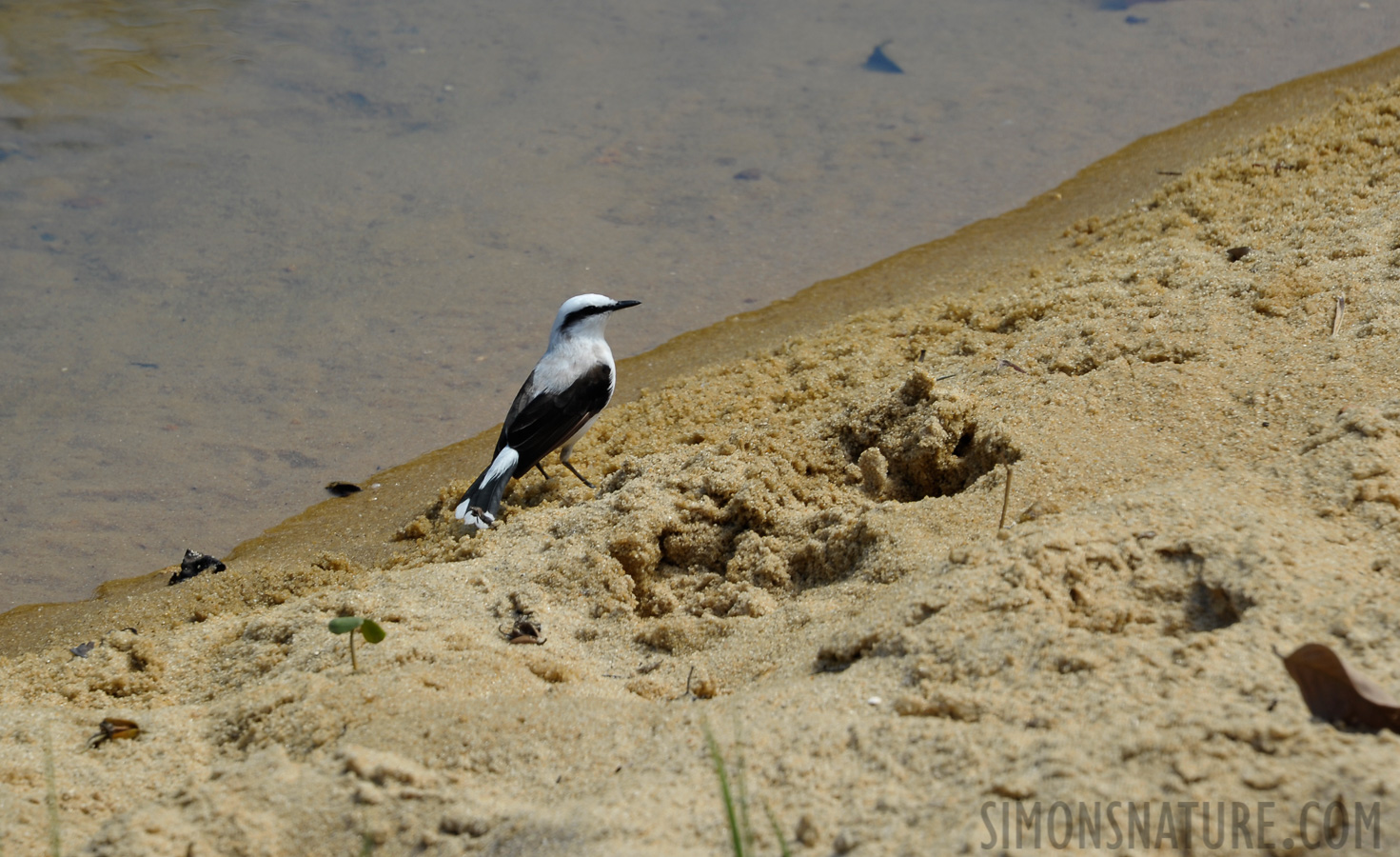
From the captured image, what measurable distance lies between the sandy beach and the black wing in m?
0.23

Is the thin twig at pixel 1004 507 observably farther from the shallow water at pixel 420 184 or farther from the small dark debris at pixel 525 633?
the shallow water at pixel 420 184

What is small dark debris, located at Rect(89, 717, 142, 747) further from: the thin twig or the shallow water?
the thin twig

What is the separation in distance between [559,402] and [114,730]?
2.64 m

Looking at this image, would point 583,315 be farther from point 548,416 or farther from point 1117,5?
point 1117,5

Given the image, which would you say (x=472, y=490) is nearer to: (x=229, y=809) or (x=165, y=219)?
(x=229, y=809)

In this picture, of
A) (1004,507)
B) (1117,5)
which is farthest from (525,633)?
(1117,5)

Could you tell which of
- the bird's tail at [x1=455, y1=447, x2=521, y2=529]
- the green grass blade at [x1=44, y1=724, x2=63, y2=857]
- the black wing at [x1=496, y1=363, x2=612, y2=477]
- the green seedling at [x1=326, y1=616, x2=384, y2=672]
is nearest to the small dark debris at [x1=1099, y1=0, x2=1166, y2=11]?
the black wing at [x1=496, y1=363, x2=612, y2=477]

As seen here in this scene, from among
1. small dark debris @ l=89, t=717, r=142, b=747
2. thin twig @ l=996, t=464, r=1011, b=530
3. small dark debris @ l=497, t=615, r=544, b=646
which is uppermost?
thin twig @ l=996, t=464, r=1011, b=530

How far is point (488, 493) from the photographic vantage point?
15.7 ft

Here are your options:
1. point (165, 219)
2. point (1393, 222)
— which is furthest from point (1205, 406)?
point (165, 219)

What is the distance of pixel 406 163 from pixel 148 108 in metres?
2.47

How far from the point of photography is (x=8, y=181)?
7699mm

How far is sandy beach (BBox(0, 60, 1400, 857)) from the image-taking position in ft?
6.97

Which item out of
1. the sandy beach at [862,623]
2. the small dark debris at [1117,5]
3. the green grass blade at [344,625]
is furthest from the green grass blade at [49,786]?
the small dark debris at [1117,5]
